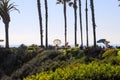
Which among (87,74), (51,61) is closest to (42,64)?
(51,61)

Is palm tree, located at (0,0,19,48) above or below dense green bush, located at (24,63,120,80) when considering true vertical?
above

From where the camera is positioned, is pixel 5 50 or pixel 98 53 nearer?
pixel 98 53

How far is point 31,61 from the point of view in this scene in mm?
38219

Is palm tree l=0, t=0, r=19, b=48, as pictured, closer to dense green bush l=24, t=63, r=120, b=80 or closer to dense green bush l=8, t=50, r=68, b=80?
dense green bush l=8, t=50, r=68, b=80

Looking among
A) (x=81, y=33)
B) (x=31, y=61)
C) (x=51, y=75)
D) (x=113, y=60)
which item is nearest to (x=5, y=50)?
(x=31, y=61)

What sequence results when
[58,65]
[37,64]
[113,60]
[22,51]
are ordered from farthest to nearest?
[22,51] → [37,64] → [58,65] → [113,60]

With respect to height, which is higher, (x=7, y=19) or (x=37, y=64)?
(x=7, y=19)

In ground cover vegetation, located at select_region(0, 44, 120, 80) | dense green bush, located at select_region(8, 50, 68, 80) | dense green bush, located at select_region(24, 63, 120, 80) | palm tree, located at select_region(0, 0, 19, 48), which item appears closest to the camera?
dense green bush, located at select_region(24, 63, 120, 80)

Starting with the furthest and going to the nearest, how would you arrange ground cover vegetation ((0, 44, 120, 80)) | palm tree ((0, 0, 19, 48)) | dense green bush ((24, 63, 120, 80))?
palm tree ((0, 0, 19, 48)), ground cover vegetation ((0, 44, 120, 80)), dense green bush ((24, 63, 120, 80))

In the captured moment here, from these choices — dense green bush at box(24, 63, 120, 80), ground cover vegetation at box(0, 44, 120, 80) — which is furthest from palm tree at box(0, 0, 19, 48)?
dense green bush at box(24, 63, 120, 80)

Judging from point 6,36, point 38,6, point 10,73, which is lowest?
point 10,73

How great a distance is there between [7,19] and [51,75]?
4644 centimetres

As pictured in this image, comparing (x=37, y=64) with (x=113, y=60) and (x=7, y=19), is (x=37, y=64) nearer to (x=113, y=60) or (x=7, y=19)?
(x=113, y=60)

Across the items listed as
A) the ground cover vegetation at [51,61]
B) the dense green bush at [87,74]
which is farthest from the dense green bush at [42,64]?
the dense green bush at [87,74]
